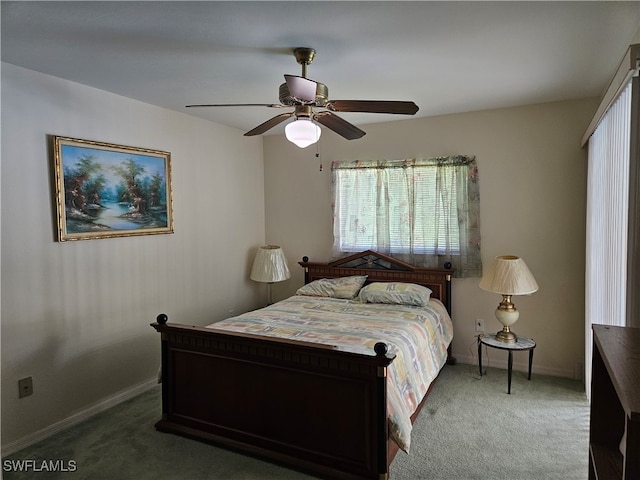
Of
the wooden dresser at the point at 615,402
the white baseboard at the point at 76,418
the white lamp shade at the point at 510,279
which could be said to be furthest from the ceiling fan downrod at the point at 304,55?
the white baseboard at the point at 76,418

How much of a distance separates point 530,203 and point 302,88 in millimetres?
2629

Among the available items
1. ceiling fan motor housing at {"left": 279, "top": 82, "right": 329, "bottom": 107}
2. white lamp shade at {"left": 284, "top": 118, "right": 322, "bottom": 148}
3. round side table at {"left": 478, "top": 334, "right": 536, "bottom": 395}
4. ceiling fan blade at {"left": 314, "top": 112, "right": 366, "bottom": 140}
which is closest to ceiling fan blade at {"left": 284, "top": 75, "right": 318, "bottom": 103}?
ceiling fan motor housing at {"left": 279, "top": 82, "right": 329, "bottom": 107}

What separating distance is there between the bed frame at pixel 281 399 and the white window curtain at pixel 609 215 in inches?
52.8

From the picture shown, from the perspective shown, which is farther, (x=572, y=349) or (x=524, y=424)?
(x=572, y=349)

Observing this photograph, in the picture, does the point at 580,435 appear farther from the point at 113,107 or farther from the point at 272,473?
the point at 113,107

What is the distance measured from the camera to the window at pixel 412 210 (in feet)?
12.9

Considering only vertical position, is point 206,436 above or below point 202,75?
below

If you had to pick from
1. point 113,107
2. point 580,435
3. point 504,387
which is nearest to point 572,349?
point 504,387

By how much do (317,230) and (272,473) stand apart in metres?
2.81

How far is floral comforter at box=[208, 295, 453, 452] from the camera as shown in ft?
7.80

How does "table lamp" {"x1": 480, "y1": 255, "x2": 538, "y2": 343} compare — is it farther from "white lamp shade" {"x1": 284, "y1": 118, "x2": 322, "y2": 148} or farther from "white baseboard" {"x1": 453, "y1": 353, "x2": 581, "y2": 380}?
"white lamp shade" {"x1": 284, "y1": 118, "x2": 322, "y2": 148}

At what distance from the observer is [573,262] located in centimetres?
A: 360

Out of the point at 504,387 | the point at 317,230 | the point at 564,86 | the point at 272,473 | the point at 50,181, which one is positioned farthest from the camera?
the point at 317,230

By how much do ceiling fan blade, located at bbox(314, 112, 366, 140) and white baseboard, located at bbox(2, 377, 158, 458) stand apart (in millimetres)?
2680
